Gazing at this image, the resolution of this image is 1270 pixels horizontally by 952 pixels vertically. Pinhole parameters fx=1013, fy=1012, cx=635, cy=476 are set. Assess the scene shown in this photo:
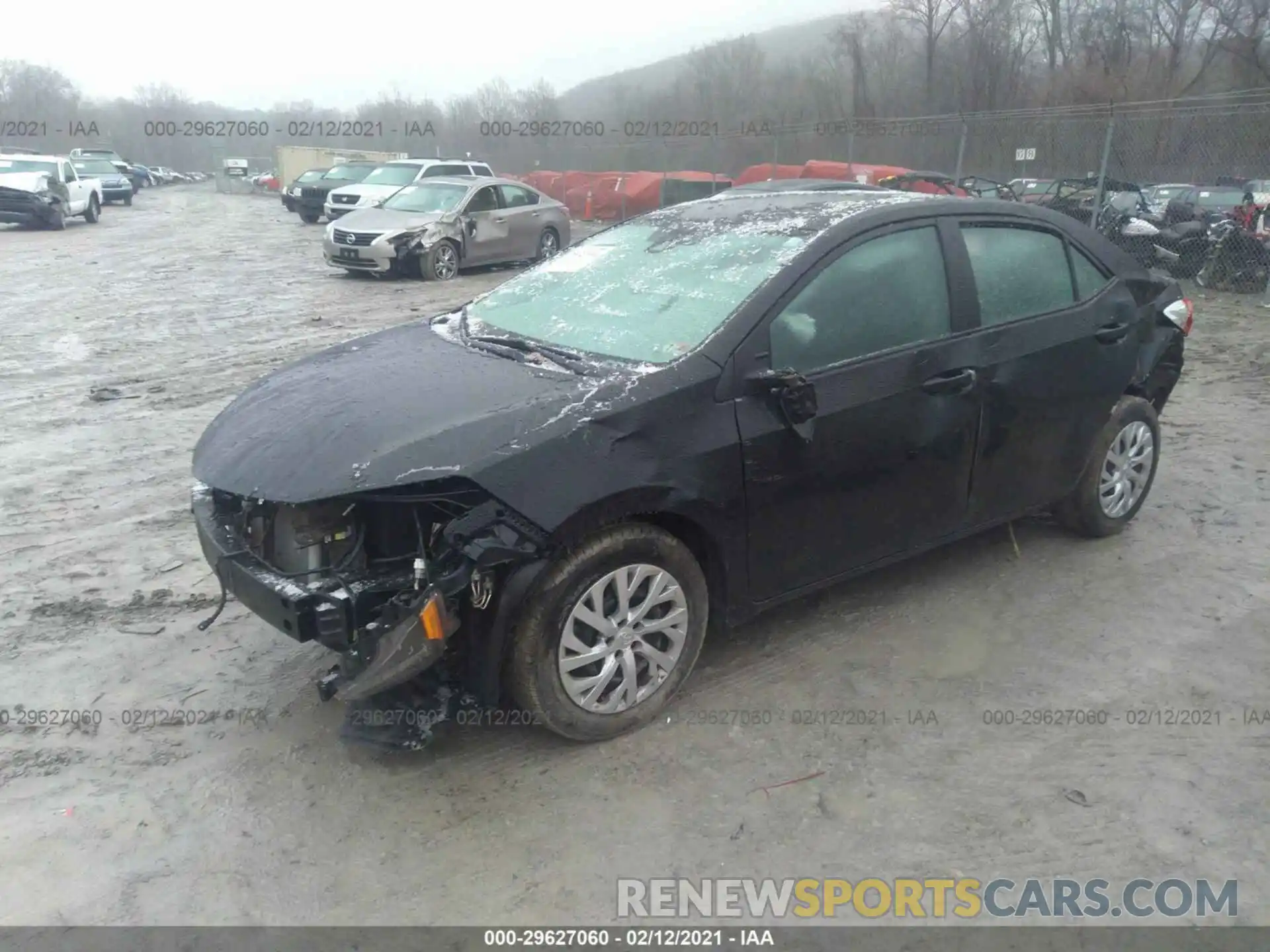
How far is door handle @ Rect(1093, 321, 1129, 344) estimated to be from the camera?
15.0ft

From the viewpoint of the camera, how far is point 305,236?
77.5ft

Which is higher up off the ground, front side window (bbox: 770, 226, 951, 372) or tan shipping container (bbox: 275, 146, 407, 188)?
tan shipping container (bbox: 275, 146, 407, 188)

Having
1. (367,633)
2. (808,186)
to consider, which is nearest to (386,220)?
(808,186)

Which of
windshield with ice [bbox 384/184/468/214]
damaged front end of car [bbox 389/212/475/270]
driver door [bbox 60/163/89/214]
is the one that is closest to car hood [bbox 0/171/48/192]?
driver door [bbox 60/163/89/214]

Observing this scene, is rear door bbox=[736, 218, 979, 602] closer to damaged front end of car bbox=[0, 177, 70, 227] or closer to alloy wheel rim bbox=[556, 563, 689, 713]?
alloy wheel rim bbox=[556, 563, 689, 713]

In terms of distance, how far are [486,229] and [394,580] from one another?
13.6 meters

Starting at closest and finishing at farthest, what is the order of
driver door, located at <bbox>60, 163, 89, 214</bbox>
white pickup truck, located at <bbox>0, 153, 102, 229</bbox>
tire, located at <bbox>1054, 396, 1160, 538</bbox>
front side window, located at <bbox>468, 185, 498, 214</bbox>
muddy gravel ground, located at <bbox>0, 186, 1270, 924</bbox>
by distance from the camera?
muddy gravel ground, located at <bbox>0, 186, 1270, 924</bbox>, tire, located at <bbox>1054, 396, 1160, 538</bbox>, front side window, located at <bbox>468, 185, 498, 214</bbox>, white pickup truck, located at <bbox>0, 153, 102, 229</bbox>, driver door, located at <bbox>60, 163, 89, 214</bbox>

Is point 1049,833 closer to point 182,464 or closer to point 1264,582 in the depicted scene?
point 1264,582

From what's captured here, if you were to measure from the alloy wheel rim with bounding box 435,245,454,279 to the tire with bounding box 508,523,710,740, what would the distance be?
12.5 meters

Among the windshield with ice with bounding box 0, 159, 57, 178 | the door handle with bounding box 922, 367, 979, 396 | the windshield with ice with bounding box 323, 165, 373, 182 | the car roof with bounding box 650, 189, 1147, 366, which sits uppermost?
the windshield with ice with bounding box 0, 159, 57, 178

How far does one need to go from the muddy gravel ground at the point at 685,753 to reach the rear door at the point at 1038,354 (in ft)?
1.72

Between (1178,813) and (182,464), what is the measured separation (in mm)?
5533

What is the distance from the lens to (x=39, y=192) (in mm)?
22859

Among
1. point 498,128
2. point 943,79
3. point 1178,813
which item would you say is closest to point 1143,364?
point 1178,813
